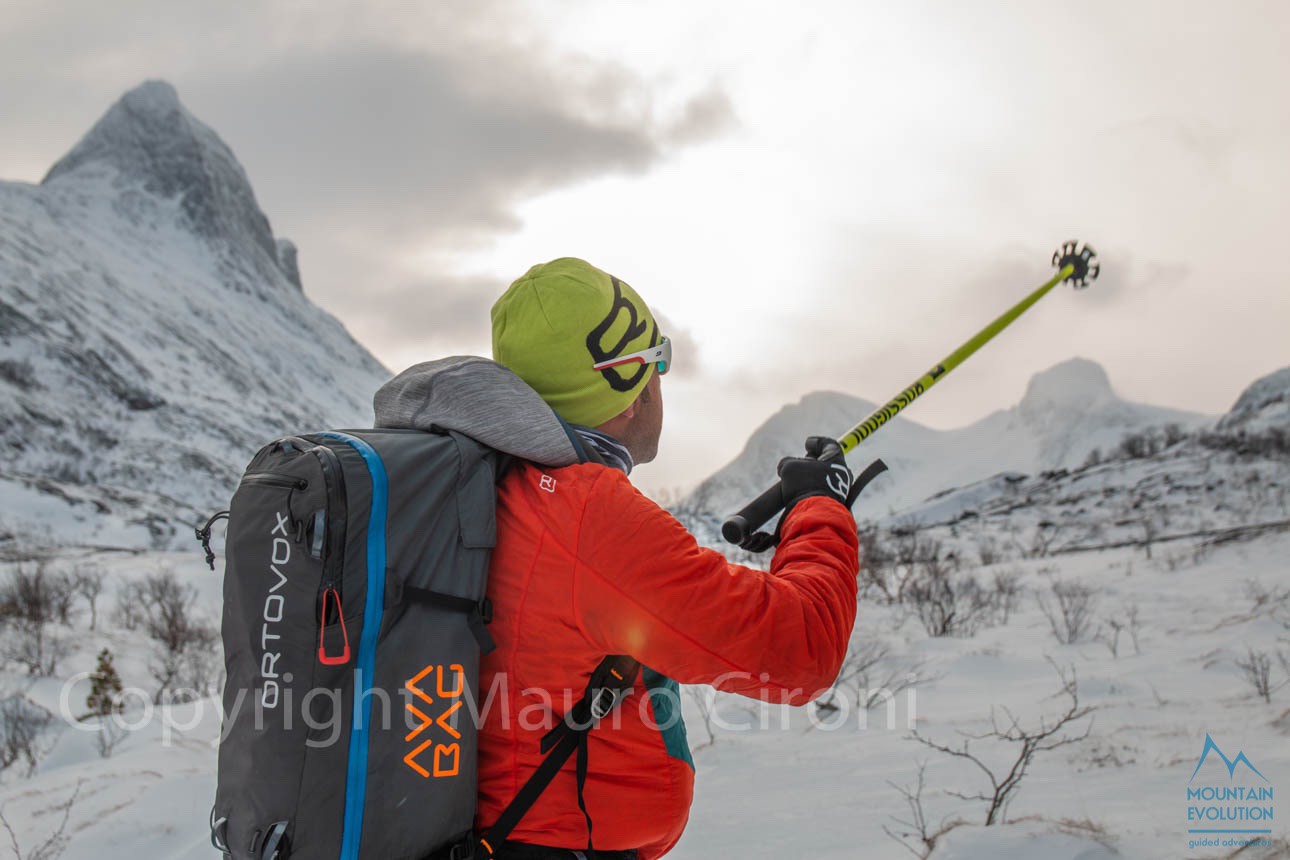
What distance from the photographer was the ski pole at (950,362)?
186 centimetres

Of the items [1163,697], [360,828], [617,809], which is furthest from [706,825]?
[1163,697]

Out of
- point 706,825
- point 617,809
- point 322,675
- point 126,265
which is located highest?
point 126,265

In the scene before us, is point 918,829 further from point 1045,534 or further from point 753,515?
point 1045,534

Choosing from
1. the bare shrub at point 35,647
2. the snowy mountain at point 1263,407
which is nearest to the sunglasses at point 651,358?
the bare shrub at point 35,647

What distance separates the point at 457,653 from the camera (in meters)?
1.31

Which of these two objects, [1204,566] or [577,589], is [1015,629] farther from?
[577,589]

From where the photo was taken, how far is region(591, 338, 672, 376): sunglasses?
1.63 metres

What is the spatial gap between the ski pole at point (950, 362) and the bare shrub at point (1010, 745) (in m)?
1.42

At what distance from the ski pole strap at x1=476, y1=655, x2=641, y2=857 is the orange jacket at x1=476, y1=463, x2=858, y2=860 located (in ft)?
0.07

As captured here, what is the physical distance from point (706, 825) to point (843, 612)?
2.47 meters

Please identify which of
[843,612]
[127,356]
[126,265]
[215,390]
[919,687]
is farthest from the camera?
[126,265]

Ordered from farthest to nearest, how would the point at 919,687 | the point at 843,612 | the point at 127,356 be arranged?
the point at 127,356
the point at 919,687
the point at 843,612

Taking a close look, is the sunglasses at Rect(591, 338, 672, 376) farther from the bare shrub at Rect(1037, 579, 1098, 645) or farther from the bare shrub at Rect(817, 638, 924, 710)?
the bare shrub at Rect(1037, 579, 1098, 645)

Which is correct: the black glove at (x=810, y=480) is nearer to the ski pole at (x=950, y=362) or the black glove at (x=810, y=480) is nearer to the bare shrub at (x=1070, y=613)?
the ski pole at (x=950, y=362)
